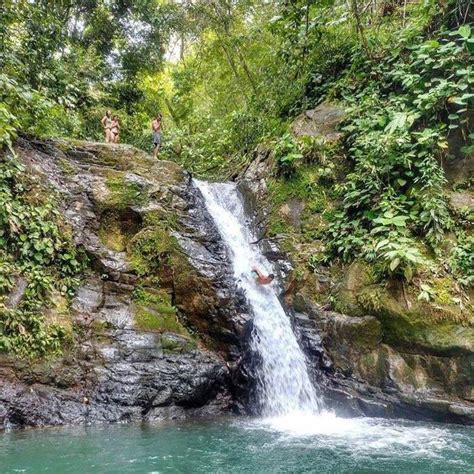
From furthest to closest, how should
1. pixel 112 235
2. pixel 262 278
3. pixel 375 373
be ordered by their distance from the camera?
1. pixel 262 278
2. pixel 112 235
3. pixel 375 373

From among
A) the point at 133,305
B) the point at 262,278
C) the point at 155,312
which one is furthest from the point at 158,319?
the point at 262,278

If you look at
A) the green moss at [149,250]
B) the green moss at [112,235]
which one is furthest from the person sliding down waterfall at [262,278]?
the green moss at [112,235]

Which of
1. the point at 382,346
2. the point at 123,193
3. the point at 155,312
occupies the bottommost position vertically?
the point at 382,346

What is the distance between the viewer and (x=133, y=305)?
23.5 feet

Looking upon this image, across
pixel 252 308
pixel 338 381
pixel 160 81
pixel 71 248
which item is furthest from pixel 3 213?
pixel 160 81

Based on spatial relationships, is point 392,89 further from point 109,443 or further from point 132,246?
point 109,443

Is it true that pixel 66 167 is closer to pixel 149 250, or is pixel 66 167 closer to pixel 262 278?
pixel 149 250

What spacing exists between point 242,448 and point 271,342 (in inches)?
103

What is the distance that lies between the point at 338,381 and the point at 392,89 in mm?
6440

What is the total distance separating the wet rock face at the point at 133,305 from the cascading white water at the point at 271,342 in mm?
383

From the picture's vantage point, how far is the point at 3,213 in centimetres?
657

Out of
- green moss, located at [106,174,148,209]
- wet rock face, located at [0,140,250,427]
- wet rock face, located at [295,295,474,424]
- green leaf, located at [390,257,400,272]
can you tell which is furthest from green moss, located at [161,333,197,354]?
green leaf, located at [390,257,400,272]

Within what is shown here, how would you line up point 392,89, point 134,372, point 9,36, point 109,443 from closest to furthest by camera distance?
1. point 109,443
2. point 134,372
3. point 9,36
4. point 392,89

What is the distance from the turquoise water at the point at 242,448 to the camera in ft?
14.0
